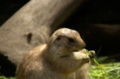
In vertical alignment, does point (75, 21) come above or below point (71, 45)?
below

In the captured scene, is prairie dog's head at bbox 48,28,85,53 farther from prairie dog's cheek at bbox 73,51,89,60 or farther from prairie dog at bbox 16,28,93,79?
prairie dog's cheek at bbox 73,51,89,60

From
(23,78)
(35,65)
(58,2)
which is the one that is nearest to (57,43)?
(35,65)

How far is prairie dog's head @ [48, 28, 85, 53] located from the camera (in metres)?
4.50

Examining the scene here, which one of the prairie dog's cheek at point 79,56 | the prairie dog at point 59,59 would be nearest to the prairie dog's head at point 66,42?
the prairie dog at point 59,59

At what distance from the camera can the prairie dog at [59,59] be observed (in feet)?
14.9

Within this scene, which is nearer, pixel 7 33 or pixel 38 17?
pixel 7 33

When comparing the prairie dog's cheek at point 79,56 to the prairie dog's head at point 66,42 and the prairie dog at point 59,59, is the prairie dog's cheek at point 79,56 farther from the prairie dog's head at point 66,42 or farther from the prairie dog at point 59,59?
the prairie dog's head at point 66,42

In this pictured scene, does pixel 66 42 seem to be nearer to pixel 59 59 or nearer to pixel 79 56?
pixel 59 59

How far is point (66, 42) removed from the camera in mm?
4555

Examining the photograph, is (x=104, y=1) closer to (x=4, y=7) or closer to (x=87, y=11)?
(x=87, y=11)

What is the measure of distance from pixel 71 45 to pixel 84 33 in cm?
455

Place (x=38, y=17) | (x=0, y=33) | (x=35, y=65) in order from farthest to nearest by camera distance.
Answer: (x=38, y=17) < (x=0, y=33) < (x=35, y=65)

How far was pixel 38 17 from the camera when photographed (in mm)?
7578

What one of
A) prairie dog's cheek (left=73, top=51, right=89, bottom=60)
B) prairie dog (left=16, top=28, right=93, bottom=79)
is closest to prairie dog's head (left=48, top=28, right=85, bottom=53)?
prairie dog (left=16, top=28, right=93, bottom=79)
